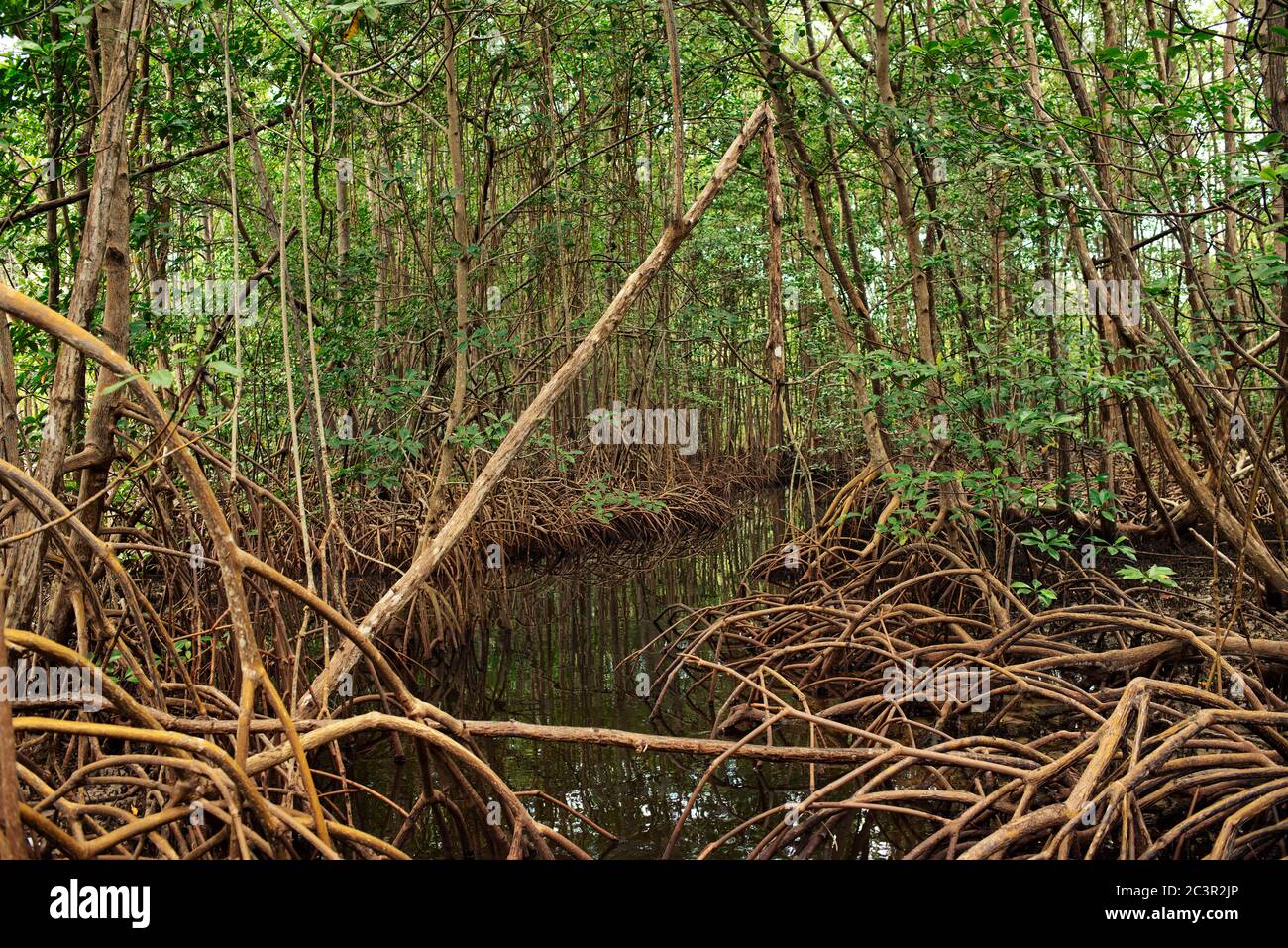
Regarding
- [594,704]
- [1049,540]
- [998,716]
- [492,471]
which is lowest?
[594,704]

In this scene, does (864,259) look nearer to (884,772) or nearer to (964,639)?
(964,639)

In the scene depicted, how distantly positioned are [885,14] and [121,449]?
4.70 metres

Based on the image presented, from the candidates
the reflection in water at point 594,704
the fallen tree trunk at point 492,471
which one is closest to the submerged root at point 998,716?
the reflection in water at point 594,704

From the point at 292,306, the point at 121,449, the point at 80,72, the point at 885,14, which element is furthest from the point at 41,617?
the point at 885,14

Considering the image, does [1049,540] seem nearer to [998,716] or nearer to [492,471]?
[998,716]

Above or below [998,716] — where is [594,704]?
below

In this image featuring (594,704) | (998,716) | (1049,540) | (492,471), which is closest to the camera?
(492,471)

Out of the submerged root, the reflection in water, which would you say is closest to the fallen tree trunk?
the reflection in water

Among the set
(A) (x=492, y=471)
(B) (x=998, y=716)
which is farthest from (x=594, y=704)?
(A) (x=492, y=471)

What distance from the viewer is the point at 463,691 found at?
4953mm

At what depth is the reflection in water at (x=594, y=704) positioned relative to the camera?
10.9 feet

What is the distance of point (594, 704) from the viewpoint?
15.4 ft

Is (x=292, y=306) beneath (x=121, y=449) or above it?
above

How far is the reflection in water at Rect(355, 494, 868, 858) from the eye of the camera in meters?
3.32
